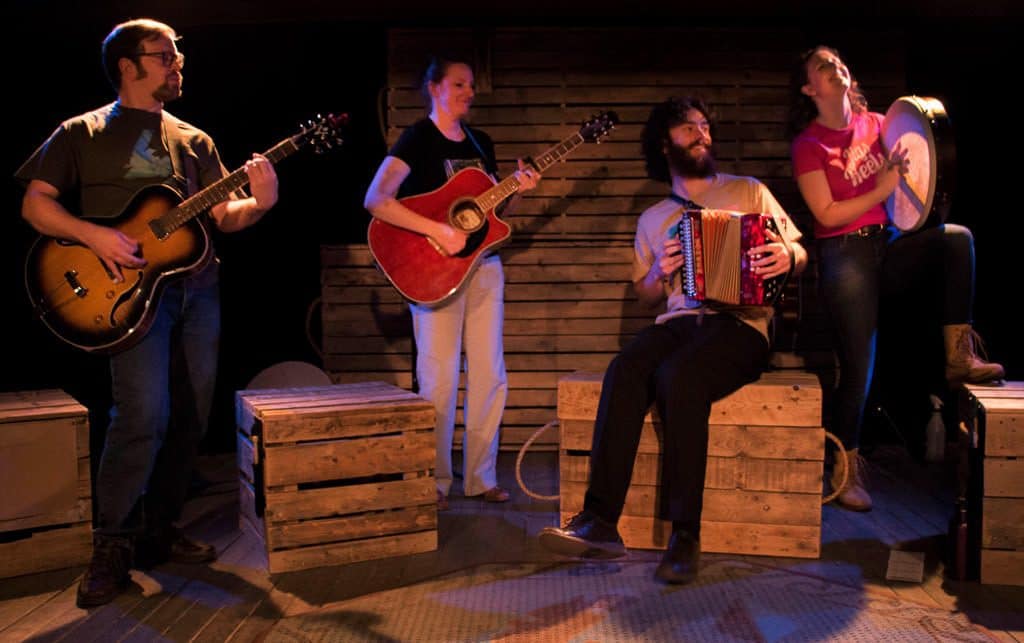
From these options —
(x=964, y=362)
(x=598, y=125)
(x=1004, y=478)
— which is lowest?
(x=1004, y=478)

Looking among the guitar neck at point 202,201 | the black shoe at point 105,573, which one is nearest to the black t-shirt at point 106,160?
the guitar neck at point 202,201

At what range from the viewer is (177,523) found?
15.2 feet

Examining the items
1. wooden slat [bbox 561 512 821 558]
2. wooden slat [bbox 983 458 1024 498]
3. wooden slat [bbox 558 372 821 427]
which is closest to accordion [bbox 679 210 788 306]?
wooden slat [bbox 558 372 821 427]

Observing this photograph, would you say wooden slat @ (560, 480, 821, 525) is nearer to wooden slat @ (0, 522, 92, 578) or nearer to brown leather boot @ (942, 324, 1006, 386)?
brown leather boot @ (942, 324, 1006, 386)

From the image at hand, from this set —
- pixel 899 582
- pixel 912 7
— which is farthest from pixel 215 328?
pixel 912 7

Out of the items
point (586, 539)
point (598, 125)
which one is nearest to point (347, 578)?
point (586, 539)

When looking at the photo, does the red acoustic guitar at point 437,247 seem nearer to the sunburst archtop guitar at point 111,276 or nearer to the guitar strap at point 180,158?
the guitar strap at point 180,158

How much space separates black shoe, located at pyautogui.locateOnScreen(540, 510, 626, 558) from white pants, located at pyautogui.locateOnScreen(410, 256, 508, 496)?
129cm

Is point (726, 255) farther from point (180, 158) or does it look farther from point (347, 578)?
point (180, 158)

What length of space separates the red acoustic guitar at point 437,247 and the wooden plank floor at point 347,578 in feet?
3.95

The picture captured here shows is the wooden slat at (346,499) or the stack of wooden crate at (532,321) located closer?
the wooden slat at (346,499)

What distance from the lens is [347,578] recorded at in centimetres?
376

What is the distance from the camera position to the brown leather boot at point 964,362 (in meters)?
4.34

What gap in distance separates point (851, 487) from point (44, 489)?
12.7 ft
